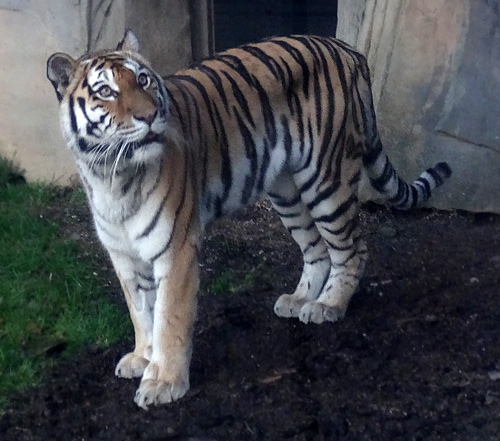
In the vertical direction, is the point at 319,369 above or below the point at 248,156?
below

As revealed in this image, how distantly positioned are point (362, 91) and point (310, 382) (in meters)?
1.33

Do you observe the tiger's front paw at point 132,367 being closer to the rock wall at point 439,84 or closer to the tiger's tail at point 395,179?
the tiger's tail at point 395,179

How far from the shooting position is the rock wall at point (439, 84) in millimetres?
4465

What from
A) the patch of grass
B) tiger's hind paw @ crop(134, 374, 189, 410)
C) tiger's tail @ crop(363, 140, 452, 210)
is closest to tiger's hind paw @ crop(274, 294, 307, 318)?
the patch of grass

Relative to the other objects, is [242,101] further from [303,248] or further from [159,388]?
[159,388]

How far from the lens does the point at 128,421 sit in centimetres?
267

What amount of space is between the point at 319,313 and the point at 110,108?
140 centimetres

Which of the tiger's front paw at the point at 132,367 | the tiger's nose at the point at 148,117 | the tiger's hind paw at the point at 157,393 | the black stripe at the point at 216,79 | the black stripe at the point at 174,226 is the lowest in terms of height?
the tiger's front paw at the point at 132,367

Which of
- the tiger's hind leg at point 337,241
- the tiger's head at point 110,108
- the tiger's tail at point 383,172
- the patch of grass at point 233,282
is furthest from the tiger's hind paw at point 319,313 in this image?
the tiger's head at point 110,108

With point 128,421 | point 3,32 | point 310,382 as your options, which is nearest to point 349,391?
point 310,382

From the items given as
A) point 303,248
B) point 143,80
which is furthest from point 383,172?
point 143,80

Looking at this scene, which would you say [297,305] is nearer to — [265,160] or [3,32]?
[265,160]

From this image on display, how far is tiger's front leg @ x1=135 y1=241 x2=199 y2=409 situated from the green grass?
0.57 m

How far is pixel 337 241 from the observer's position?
3.48 m
